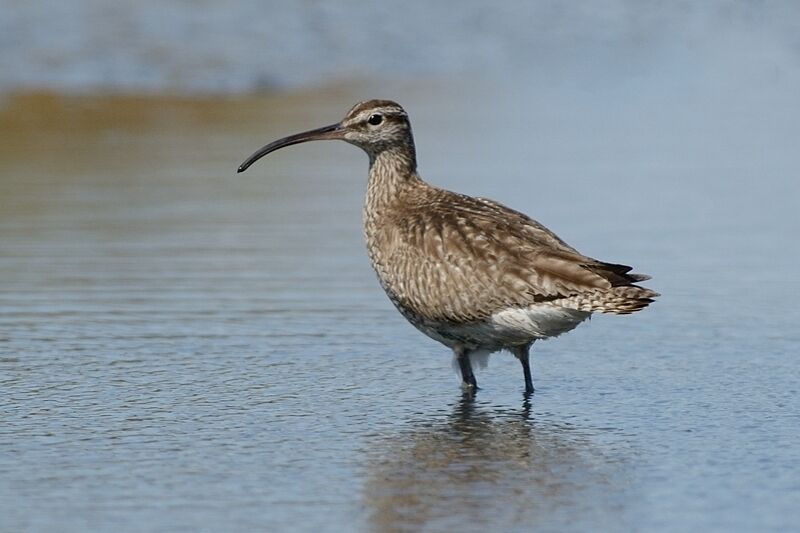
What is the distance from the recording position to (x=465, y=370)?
8.34 m

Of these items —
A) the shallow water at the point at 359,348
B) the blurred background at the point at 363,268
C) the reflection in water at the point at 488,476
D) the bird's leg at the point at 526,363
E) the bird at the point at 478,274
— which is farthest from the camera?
the bird's leg at the point at 526,363

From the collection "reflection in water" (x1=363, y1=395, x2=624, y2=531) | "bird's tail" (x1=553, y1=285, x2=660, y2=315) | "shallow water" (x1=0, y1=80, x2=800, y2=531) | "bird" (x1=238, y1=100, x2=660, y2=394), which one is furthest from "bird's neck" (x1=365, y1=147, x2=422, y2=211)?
"bird's tail" (x1=553, y1=285, x2=660, y2=315)

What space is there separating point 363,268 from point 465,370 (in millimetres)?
2677

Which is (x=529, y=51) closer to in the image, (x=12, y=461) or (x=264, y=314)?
(x=264, y=314)

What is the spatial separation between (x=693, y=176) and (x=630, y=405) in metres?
5.93

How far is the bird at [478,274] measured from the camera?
779 centimetres

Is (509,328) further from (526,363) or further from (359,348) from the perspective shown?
(359,348)

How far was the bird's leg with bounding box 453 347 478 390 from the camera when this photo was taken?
8328 mm

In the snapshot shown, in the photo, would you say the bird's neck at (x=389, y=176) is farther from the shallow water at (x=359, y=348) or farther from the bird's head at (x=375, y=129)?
the shallow water at (x=359, y=348)

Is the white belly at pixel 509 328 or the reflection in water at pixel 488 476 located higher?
the white belly at pixel 509 328

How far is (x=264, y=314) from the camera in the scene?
9.76m

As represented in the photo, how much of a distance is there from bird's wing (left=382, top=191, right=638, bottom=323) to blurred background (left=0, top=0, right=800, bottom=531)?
1.57ft

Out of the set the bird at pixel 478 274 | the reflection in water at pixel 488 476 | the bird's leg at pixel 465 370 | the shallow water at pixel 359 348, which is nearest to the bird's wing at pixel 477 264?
the bird at pixel 478 274

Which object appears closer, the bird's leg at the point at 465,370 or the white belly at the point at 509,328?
the white belly at the point at 509,328
